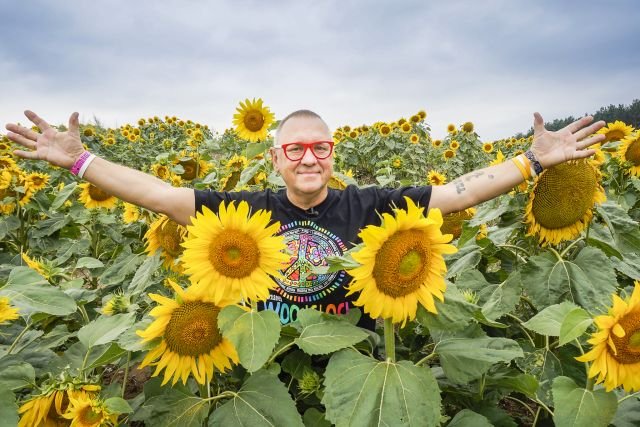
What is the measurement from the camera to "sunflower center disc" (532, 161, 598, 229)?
1.99m

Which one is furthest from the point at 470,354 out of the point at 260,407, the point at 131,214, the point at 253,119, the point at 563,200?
the point at 253,119

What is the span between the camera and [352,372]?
1303mm

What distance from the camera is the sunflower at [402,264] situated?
1277mm

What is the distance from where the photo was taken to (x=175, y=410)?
1454mm

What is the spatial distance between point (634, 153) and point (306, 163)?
2.51m

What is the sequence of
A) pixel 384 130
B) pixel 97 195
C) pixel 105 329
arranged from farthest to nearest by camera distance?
pixel 384 130 → pixel 97 195 → pixel 105 329

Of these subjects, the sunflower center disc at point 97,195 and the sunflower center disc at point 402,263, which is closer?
the sunflower center disc at point 402,263

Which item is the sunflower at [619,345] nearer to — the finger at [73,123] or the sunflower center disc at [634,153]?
the finger at [73,123]

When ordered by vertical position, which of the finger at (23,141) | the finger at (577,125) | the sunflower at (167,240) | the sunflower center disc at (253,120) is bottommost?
the sunflower at (167,240)

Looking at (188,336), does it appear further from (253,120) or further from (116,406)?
(253,120)

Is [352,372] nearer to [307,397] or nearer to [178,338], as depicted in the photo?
[307,397]

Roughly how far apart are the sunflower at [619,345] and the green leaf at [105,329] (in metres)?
1.47

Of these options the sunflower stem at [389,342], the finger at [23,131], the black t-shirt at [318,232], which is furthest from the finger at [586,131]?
the finger at [23,131]

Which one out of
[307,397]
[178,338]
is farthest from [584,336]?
[178,338]
